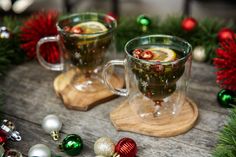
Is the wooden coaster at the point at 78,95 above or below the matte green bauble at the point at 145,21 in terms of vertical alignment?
below

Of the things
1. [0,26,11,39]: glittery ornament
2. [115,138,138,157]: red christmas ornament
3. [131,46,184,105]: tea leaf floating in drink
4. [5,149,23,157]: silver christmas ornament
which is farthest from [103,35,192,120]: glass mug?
[0,26,11,39]: glittery ornament

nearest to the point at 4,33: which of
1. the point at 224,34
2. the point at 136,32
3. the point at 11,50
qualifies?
the point at 11,50

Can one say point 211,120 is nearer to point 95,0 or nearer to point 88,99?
point 88,99

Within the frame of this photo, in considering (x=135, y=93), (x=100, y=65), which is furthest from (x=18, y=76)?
(x=135, y=93)

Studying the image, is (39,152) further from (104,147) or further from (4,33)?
(4,33)

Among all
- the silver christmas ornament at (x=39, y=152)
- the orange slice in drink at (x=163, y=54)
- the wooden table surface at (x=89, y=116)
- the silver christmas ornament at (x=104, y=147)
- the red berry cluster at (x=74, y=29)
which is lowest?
the wooden table surface at (x=89, y=116)

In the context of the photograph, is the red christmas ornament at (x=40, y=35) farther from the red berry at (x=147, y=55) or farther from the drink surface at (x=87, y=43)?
the red berry at (x=147, y=55)

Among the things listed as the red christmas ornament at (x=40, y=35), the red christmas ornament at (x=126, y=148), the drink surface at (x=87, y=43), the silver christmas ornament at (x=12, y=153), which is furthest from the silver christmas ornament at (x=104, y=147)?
the red christmas ornament at (x=40, y=35)
